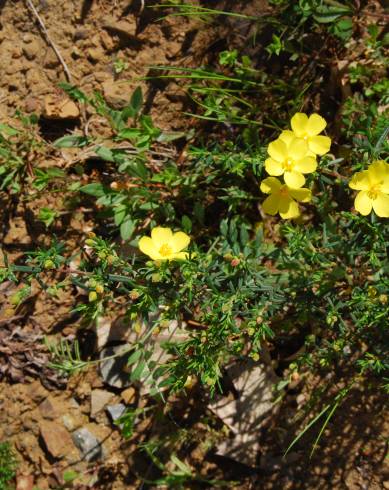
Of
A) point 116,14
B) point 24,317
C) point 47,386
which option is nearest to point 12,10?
point 116,14

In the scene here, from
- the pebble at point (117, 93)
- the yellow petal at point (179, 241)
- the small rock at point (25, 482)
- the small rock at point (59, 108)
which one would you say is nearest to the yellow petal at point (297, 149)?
the yellow petal at point (179, 241)

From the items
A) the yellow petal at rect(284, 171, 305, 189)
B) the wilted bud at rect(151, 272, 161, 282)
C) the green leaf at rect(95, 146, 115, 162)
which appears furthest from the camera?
the green leaf at rect(95, 146, 115, 162)

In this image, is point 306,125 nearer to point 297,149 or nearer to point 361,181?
point 297,149

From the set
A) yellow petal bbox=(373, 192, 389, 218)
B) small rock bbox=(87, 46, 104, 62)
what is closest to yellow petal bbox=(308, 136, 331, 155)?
yellow petal bbox=(373, 192, 389, 218)

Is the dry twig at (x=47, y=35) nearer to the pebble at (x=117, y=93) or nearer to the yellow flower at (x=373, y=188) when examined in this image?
the pebble at (x=117, y=93)

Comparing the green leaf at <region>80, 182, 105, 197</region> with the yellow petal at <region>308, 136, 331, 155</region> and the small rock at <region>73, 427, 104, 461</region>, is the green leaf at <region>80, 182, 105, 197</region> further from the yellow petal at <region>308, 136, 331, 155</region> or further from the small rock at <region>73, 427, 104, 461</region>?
the small rock at <region>73, 427, 104, 461</region>

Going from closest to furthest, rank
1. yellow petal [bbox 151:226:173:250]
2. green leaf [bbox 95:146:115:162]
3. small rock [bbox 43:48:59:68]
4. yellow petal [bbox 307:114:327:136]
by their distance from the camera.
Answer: yellow petal [bbox 307:114:327:136] < yellow petal [bbox 151:226:173:250] < green leaf [bbox 95:146:115:162] < small rock [bbox 43:48:59:68]
